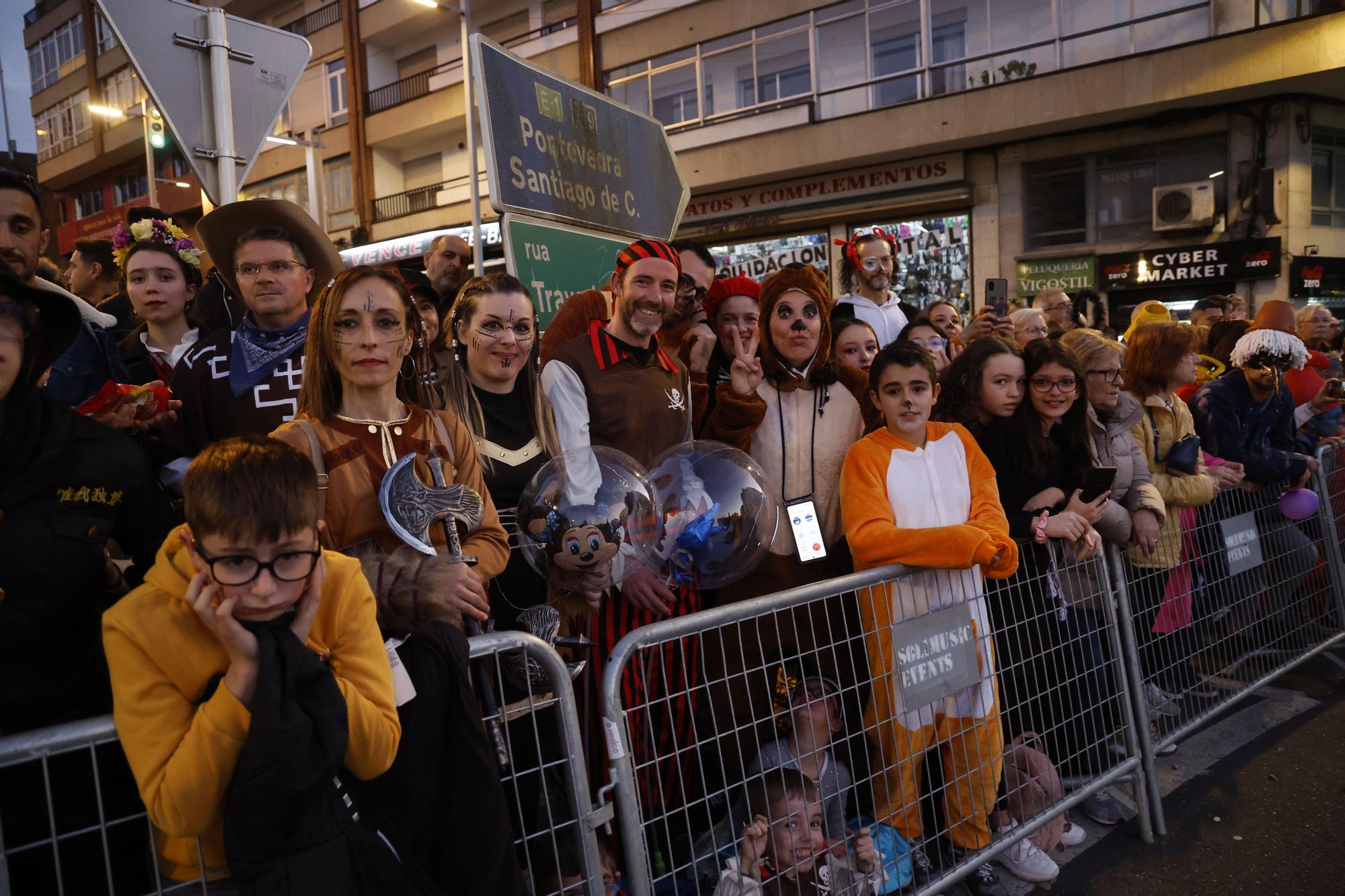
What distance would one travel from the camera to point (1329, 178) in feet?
49.0

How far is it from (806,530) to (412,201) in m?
23.9

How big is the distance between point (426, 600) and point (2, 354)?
104 cm

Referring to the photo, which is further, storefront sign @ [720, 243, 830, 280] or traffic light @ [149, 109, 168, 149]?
storefront sign @ [720, 243, 830, 280]

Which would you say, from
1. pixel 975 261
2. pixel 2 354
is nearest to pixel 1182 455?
pixel 2 354

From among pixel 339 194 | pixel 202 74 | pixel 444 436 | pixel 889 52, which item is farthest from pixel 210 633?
pixel 339 194

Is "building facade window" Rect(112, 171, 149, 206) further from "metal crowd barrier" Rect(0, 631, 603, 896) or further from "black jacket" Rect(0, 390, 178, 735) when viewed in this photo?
"metal crowd barrier" Rect(0, 631, 603, 896)

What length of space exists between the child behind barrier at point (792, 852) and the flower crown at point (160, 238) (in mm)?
2857

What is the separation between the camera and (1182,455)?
4.17 meters

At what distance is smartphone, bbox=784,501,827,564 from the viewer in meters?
3.17

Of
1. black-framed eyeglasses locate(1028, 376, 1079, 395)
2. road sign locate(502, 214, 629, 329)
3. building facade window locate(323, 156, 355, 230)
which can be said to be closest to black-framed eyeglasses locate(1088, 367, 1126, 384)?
black-framed eyeglasses locate(1028, 376, 1079, 395)

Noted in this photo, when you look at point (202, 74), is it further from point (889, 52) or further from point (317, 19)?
point (317, 19)

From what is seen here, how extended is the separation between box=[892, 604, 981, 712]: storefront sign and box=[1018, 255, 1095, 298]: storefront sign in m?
14.3

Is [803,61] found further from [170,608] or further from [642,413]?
[170,608]

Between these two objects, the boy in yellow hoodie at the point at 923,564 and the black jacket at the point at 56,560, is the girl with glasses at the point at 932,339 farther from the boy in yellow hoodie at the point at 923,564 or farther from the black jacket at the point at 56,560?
the black jacket at the point at 56,560
